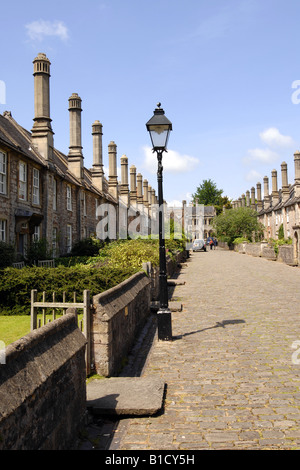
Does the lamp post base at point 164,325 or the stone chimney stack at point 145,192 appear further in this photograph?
the stone chimney stack at point 145,192

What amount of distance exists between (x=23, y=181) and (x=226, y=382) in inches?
728

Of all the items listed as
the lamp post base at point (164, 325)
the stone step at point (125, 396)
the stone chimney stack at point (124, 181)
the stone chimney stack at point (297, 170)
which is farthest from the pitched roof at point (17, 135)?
the stone chimney stack at point (297, 170)

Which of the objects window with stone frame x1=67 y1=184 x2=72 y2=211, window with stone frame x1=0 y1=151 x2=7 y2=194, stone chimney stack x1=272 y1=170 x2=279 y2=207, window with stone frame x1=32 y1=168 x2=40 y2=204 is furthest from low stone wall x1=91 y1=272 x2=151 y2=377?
stone chimney stack x1=272 y1=170 x2=279 y2=207

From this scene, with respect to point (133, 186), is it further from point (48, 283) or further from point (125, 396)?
point (125, 396)

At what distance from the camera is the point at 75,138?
31641 mm

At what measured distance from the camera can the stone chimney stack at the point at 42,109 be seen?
24109 millimetres

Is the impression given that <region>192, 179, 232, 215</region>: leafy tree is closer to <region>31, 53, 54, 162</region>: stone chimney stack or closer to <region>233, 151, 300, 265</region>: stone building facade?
<region>233, 151, 300, 265</region>: stone building facade

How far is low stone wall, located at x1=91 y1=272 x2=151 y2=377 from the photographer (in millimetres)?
6266

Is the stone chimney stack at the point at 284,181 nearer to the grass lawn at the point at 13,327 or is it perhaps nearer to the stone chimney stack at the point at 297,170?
the stone chimney stack at the point at 297,170

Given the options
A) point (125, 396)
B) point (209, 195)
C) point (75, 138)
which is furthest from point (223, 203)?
point (125, 396)

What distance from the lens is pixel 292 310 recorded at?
11695 millimetres

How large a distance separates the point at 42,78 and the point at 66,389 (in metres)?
23.6

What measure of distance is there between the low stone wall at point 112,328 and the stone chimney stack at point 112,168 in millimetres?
36279
